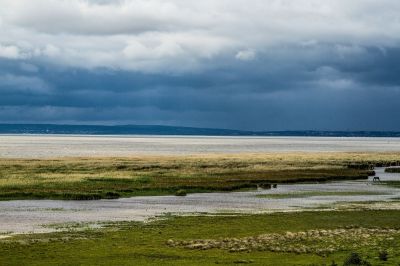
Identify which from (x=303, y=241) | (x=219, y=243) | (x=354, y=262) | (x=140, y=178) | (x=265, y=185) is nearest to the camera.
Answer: (x=354, y=262)

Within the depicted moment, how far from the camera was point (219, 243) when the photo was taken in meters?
36.4

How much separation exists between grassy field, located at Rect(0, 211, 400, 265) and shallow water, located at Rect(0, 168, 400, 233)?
6004 mm

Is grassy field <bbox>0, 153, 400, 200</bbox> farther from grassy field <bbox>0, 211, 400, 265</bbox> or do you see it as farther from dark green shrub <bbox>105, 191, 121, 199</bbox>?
grassy field <bbox>0, 211, 400, 265</bbox>

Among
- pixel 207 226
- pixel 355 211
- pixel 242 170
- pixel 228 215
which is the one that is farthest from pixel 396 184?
pixel 207 226

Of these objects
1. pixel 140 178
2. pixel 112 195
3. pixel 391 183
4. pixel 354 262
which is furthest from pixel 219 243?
pixel 391 183

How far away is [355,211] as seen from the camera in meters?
54.0

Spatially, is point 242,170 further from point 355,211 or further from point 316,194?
point 355,211

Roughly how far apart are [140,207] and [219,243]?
81.2ft

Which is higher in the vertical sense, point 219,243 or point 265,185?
point 219,243

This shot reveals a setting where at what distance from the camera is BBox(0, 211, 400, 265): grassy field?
31.5 metres

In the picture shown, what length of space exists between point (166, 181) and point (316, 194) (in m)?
21.6

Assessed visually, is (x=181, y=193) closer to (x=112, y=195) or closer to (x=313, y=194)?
(x=112, y=195)

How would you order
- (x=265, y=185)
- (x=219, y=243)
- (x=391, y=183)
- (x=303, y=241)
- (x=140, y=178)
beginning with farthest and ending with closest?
(x=391, y=183) → (x=140, y=178) → (x=265, y=185) → (x=303, y=241) → (x=219, y=243)

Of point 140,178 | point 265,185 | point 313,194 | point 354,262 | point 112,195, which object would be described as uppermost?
point 354,262
